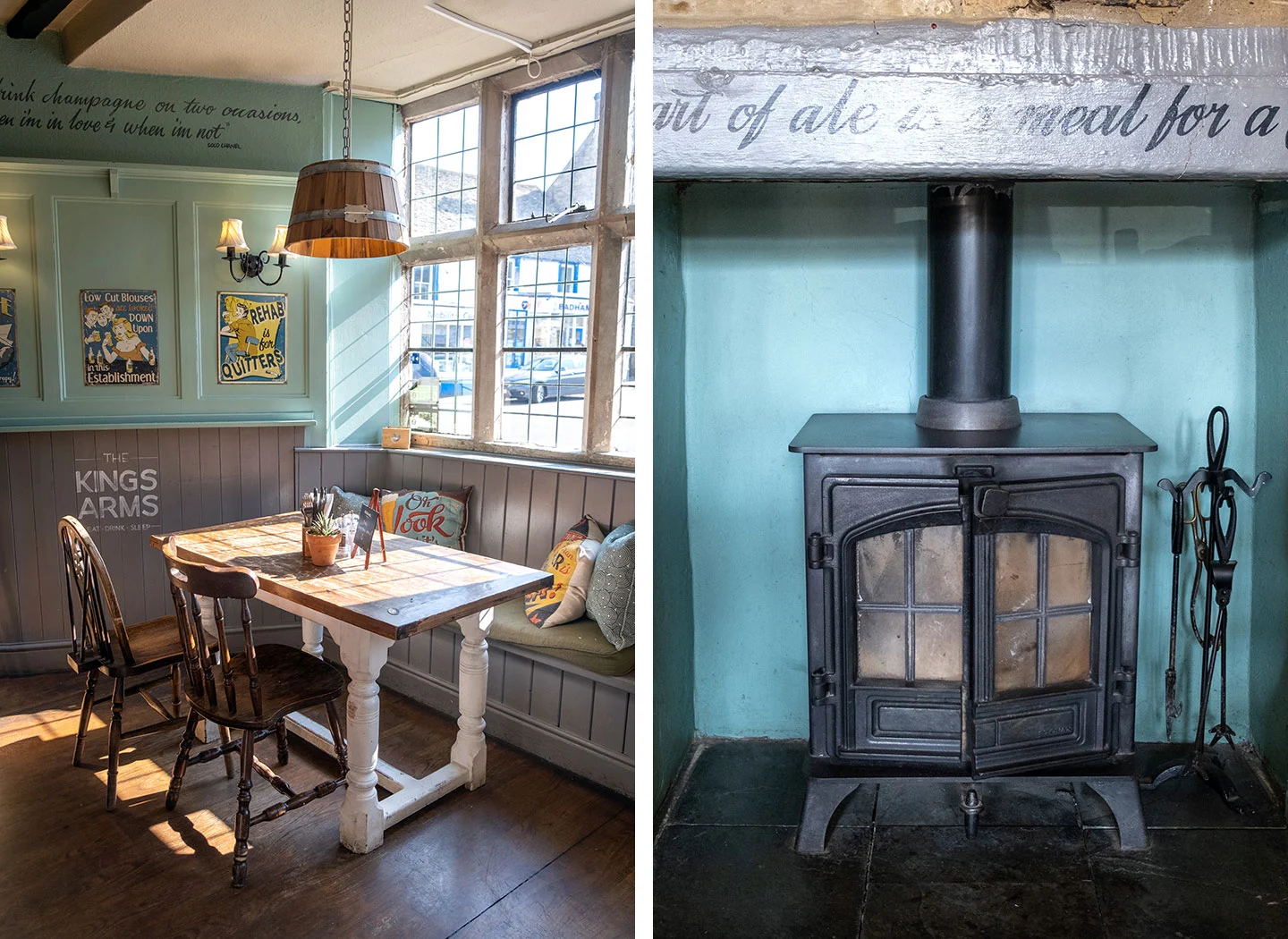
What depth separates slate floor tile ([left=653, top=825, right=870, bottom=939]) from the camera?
239 cm

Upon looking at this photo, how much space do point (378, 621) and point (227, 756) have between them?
1.64 feet

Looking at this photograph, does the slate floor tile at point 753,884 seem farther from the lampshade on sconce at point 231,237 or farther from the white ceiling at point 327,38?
the white ceiling at point 327,38

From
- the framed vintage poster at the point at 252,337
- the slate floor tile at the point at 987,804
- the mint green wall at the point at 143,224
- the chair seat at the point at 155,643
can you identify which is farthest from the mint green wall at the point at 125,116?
the slate floor tile at the point at 987,804

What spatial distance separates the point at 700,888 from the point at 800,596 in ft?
3.31

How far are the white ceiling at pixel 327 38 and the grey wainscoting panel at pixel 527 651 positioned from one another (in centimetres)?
97

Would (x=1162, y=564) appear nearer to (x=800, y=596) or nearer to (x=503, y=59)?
(x=800, y=596)

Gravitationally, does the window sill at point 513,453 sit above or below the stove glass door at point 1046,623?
above

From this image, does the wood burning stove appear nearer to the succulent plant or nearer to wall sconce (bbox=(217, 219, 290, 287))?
the succulent plant

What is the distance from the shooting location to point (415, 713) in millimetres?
3170

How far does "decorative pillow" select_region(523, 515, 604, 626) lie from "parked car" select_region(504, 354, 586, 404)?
0.56 m

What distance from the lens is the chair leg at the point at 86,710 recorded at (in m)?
1.49

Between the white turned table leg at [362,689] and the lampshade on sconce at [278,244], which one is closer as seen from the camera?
the lampshade on sconce at [278,244]

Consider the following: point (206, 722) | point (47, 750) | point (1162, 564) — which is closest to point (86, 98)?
point (47, 750)

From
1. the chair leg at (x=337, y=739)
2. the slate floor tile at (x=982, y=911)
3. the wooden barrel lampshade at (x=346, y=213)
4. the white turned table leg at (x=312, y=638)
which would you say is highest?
the wooden barrel lampshade at (x=346, y=213)
